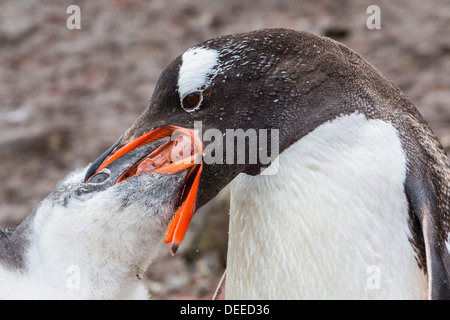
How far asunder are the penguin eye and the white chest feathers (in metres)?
0.26

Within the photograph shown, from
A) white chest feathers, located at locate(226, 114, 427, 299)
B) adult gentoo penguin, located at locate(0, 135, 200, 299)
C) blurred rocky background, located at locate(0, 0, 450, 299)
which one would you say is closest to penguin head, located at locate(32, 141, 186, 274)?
adult gentoo penguin, located at locate(0, 135, 200, 299)

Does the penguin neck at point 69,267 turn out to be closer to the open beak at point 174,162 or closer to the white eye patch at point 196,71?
the open beak at point 174,162

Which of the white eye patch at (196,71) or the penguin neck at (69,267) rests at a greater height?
the white eye patch at (196,71)

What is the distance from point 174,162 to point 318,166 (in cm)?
36

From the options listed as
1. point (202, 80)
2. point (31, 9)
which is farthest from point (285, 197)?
point (31, 9)

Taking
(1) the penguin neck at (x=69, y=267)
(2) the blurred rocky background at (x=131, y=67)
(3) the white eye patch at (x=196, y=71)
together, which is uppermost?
(2) the blurred rocky background at (x=131, y=67)

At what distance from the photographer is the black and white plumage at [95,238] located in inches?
75.5

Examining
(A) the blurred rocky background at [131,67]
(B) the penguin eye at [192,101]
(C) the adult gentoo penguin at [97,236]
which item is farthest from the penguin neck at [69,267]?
(A) the blurred rocky background at [131,67]

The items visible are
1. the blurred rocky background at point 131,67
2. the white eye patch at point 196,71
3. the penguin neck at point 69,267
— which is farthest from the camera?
the blurred rocky background at point 131,67

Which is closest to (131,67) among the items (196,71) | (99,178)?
(99,178)

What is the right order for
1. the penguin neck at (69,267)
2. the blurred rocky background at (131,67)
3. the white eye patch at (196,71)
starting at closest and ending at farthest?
the white eye patch at (196,71) → the penguin neck at (69,267) → the blurred rocky background at (131,67)

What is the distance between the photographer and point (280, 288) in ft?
6.61

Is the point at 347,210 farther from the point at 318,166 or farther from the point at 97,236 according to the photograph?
the point at 97,236

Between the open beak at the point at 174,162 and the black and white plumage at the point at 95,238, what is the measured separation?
0.07 ft
